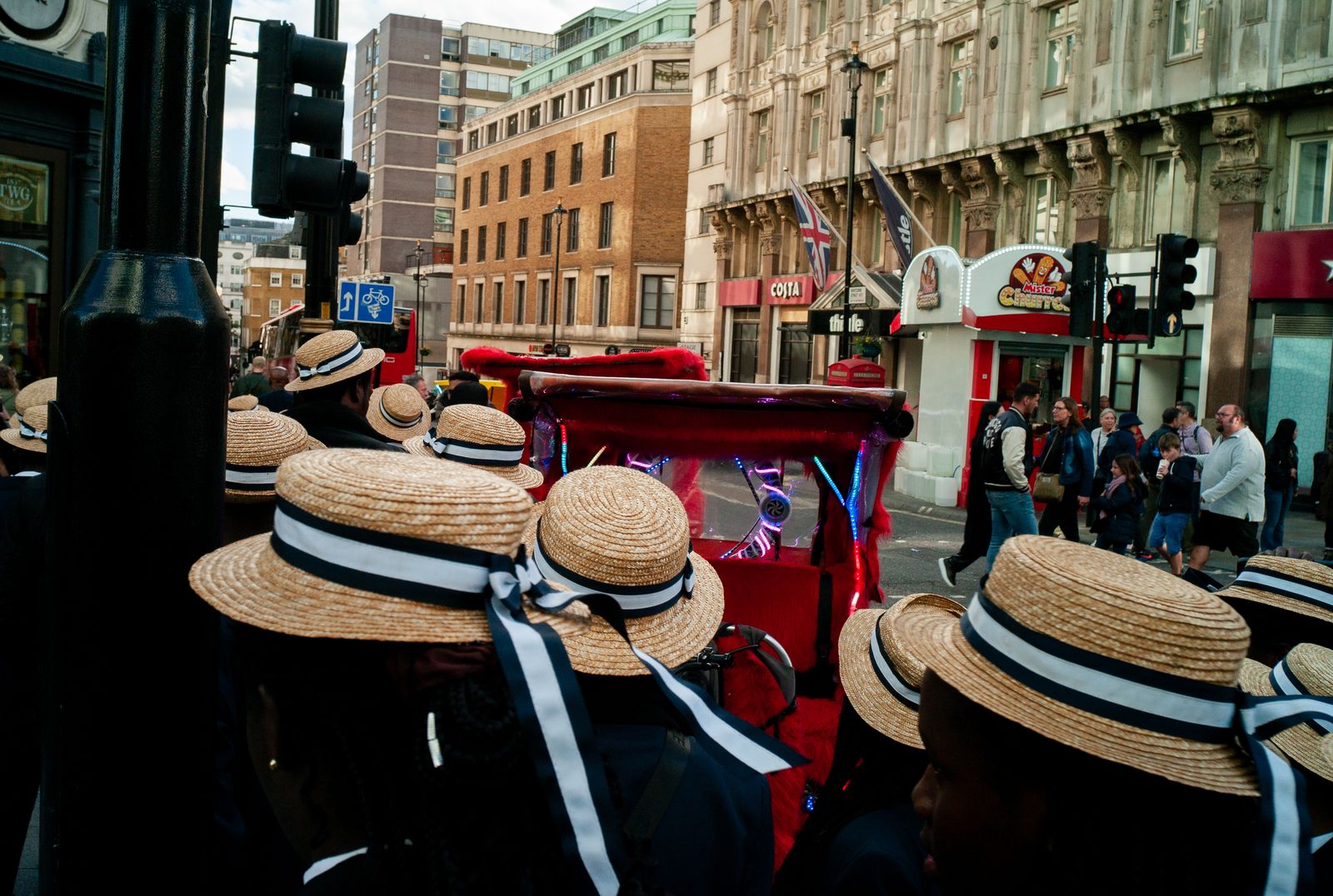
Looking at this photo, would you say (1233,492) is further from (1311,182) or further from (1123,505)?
(1311,182)

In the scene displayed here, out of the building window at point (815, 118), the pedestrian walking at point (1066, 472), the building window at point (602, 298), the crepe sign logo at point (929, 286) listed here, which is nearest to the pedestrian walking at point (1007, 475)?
the pedestrian walking at point (1066, 472)

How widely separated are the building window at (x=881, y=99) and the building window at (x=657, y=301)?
69.7 feet

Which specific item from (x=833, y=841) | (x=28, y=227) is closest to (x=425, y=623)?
(x=833, y=841)

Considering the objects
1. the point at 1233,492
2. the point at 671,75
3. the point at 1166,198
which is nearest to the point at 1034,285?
the point at 1166,198

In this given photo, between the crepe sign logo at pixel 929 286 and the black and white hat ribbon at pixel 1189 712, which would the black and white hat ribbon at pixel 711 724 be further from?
the crepe sign logo at pixel 929 286

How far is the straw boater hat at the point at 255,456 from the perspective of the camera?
3.43 metres

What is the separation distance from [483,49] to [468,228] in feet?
62.8

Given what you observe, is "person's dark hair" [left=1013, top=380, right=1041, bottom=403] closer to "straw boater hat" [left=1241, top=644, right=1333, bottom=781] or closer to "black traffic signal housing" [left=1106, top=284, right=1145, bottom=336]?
"black traffic signal housing" [left=1106, top=284, right=1145, bottom=336]

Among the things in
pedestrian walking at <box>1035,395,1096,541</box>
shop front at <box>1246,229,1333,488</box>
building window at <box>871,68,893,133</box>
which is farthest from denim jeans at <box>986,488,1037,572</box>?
building window at <box>871,68,893,133</box>

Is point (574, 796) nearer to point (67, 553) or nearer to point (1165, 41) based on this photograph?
point (67, 553)

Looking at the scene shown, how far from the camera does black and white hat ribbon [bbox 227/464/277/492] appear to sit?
3430 mm

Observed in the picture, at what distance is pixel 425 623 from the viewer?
65.7 inches

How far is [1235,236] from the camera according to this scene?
2148cm

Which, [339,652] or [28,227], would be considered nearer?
[339,652]
